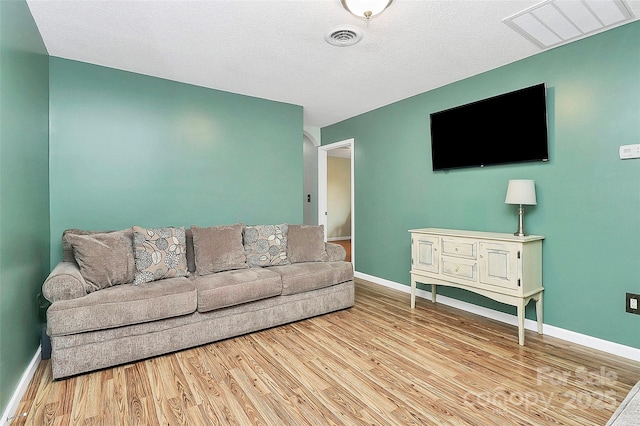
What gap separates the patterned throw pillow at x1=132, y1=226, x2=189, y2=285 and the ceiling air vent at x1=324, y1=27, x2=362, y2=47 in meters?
2.13

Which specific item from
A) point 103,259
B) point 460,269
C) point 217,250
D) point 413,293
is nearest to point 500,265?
point 460,269

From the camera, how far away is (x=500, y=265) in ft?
8.82

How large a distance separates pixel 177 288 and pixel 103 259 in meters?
0.60

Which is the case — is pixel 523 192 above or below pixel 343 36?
below

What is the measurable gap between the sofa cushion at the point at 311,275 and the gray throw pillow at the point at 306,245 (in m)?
0.11

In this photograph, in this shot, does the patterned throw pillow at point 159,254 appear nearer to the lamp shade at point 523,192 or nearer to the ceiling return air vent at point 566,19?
the lamp shade at point 523,192

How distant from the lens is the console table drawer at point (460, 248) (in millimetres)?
2893

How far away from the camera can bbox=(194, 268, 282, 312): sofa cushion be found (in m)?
2.58

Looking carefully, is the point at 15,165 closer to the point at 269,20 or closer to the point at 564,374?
the point at 269,20

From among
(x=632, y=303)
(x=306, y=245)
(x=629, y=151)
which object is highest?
(x=629, y=151)

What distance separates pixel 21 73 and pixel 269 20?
1.64 m

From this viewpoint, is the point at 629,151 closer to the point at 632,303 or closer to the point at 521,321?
the point at 632,303

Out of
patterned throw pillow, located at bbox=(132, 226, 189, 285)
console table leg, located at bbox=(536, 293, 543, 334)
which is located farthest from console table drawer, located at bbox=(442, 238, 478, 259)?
patterned throw pillow, located at bbox=(132, 226, 189, 285)

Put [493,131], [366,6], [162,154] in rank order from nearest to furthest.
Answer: [366,6] < [493,131] < [162,154]
